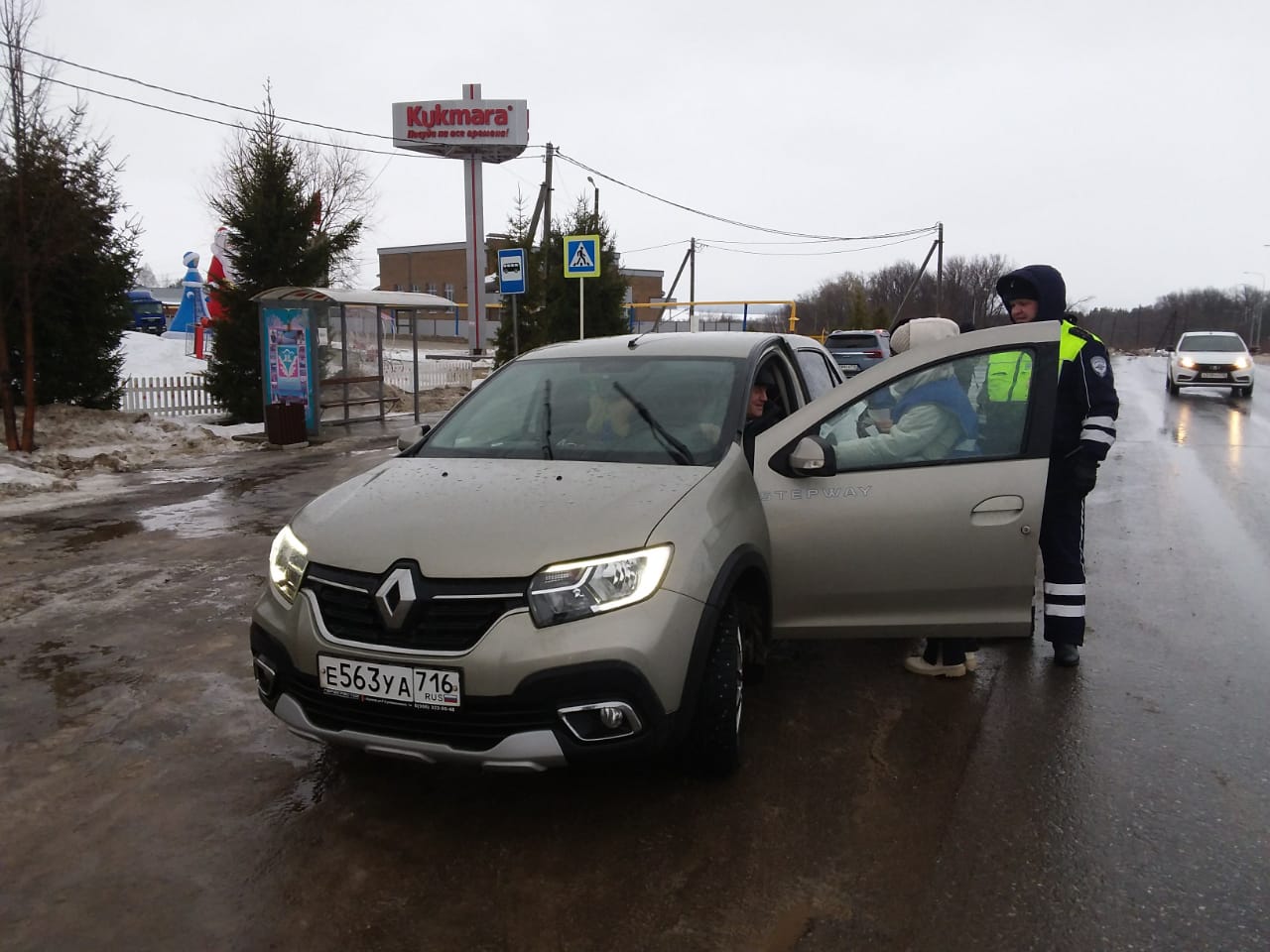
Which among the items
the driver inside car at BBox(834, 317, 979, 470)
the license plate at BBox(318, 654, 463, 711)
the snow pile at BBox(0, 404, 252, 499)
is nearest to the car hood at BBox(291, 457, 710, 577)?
the license plate at BBox(318, 654, 463, 711)

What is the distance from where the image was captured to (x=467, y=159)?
49.8 m

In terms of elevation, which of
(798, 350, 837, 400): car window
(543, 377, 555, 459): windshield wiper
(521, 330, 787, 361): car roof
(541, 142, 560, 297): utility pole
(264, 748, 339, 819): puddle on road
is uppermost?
(541, 142, 560, 297): utility pole

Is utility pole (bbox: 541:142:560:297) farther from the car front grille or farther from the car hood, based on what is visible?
the car front grille

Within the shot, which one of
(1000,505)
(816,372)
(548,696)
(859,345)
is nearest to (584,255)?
(816,372)

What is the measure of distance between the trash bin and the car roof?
417 inches

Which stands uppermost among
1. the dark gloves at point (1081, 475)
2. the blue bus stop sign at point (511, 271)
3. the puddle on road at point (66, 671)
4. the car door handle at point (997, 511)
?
the blue bus stop sign at point (511, 271)

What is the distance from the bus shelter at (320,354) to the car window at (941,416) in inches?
475

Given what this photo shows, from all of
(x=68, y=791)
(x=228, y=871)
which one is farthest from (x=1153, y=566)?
(x=68, y=791)

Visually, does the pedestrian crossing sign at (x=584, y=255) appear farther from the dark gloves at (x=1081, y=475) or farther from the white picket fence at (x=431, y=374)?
the dark gloves at (x=1081, y=475)

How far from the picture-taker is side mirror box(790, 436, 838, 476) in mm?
3824

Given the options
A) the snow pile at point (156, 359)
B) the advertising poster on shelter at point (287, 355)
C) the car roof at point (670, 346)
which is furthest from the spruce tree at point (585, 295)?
the car roof at point (670, 346)

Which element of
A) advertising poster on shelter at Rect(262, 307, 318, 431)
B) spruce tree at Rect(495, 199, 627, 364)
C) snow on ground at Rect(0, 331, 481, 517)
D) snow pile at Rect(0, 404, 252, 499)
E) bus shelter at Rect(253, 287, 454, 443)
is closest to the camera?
snow on ground at Rect(0, 331, 481, 517)

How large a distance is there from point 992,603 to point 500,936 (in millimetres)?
2415

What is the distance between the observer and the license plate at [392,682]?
9.29ft
